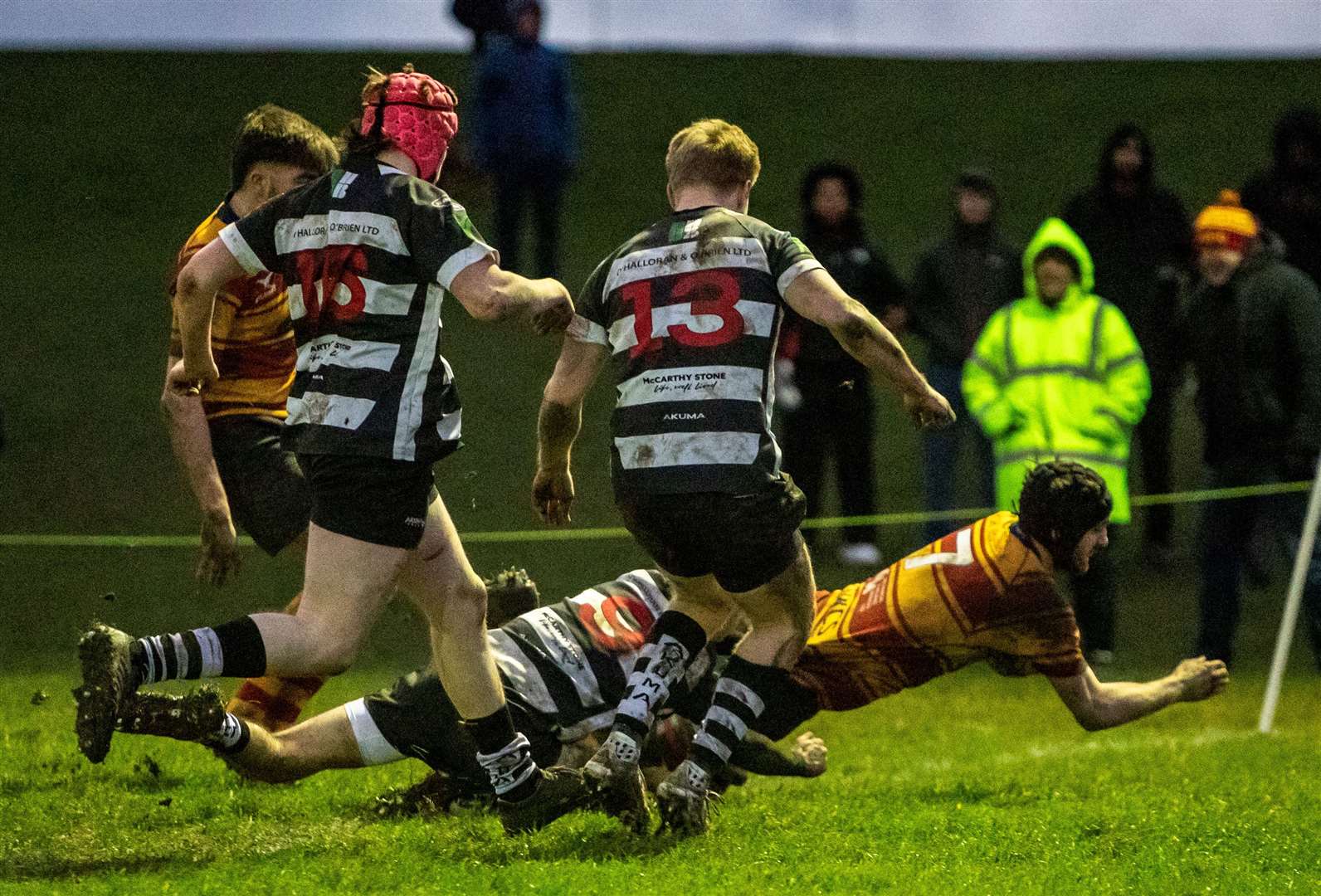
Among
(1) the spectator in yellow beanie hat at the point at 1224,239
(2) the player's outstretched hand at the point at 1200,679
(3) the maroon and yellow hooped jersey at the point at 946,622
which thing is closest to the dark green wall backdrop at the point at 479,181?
(3) the maroon and yellow hooped jersey at the point at 946,622

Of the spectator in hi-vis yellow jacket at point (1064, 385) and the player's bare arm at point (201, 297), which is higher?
the player's bare arm at point (201, 297)

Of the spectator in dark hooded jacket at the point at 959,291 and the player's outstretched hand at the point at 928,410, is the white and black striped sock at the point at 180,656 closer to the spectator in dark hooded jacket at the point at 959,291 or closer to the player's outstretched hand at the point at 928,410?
the player's outstretched hand at the point at 928,410

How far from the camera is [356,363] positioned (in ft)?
18.4

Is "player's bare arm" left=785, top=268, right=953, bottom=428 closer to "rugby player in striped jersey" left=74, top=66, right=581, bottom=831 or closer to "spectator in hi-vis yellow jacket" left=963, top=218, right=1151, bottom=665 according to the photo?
"rugby player in striped jersey" left=74, top=66, right=581, bottom=831

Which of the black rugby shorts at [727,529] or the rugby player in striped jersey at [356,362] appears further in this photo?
the black rugby shorts at [727,529]

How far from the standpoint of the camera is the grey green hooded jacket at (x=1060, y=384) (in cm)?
1023

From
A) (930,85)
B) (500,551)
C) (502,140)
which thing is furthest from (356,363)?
(930,85)

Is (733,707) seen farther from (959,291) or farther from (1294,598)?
Answer: (959,291)

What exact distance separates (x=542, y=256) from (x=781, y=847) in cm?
941

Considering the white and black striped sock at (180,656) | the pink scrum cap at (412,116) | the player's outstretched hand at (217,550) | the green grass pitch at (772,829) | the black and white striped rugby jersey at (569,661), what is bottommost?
the green grass pitch at (772,829)

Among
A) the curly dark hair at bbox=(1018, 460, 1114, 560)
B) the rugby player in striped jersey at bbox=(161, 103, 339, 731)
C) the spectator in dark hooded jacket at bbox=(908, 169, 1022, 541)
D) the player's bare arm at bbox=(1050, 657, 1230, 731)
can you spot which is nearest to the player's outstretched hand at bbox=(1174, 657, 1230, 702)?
the player's bare arm at bbox=(1050, 657, 1230, 731)

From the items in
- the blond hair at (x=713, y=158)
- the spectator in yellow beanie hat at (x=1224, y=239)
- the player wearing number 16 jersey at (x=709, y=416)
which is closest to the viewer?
the player wearing number 16 jersey at (x=709, y=416)

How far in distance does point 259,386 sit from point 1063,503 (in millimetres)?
2874

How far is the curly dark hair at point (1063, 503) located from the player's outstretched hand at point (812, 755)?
3.53 ft
